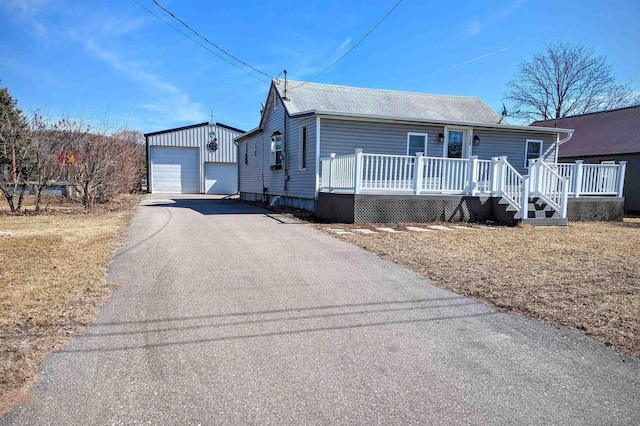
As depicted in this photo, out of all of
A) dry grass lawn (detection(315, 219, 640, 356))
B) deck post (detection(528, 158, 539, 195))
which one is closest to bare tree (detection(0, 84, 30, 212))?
dry grass lawn (detection(315, 219, 640, 356))

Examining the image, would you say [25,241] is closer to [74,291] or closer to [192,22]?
[74,291]

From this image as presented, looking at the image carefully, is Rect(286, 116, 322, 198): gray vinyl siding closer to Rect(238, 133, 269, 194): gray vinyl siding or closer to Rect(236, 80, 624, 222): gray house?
Rect(236, 80, 624, 222): gray house

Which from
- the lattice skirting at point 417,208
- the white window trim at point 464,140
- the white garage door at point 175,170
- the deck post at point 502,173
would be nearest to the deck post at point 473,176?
the lattice skirting at point 417,208

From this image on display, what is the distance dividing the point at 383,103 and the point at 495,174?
5749mm

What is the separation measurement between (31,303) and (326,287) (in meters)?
2.93

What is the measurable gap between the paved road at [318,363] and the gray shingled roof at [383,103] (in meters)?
10.2

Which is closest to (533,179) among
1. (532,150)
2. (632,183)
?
(532,150)

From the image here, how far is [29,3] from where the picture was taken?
32.0 ft

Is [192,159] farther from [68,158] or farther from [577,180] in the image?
[577,180]

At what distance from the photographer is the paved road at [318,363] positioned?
2115mm

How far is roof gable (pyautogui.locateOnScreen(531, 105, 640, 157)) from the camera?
56.1 feet

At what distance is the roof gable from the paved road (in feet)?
58.1

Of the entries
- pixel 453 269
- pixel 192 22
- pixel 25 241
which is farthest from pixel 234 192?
pixel 453 269

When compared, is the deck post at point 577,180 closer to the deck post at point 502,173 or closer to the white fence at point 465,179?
the white fence at point 465,179
